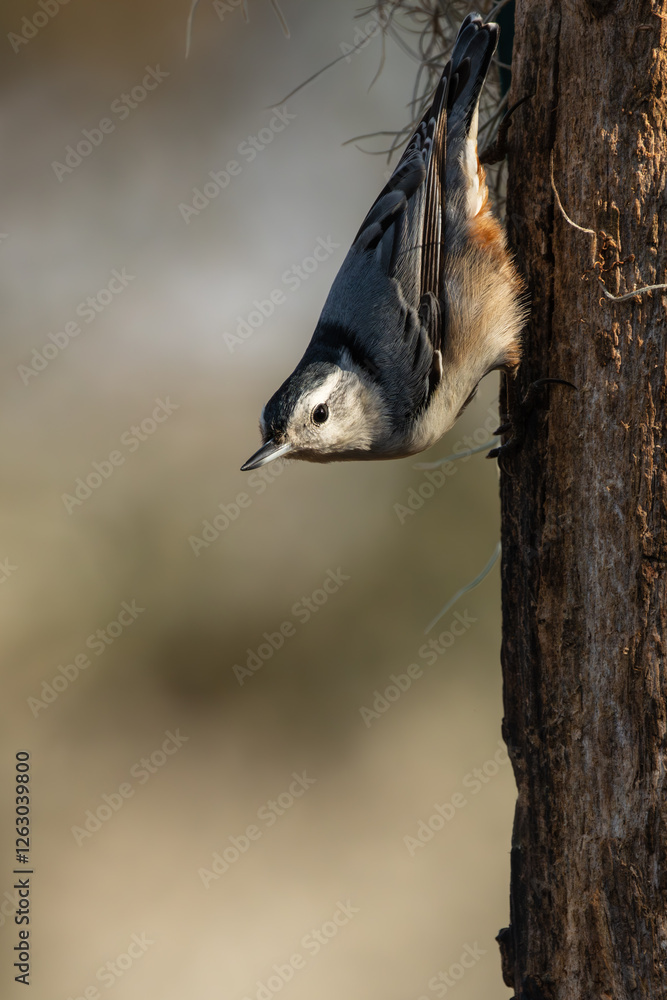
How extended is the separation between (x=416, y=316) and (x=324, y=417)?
38 centimetres

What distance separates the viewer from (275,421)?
1.89m

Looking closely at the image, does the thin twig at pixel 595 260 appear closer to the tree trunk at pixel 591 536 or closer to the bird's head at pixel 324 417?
the tree trunk at pixel 591 536

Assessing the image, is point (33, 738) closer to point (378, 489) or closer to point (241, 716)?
point (241, 716)

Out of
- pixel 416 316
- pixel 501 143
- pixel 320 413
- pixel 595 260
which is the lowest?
pixel 320 413

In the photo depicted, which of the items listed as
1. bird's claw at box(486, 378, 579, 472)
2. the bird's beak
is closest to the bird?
the bird's beak

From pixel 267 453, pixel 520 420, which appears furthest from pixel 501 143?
pixel 267 453

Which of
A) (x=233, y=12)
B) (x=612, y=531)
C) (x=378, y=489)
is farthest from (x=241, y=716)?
(x=233, y=12)

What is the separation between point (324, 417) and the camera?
6.33ft

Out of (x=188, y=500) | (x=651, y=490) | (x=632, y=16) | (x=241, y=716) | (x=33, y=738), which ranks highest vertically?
(x=632, y=16)

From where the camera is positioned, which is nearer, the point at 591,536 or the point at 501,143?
the point at 591,536

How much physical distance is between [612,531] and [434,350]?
758 mm

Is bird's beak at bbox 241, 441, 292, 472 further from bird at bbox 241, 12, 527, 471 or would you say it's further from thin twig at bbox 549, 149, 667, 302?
thin twig at bbox 549, 149, 667, 302

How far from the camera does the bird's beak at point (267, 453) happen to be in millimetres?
1890

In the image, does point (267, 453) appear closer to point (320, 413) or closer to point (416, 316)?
point (320, 413)
